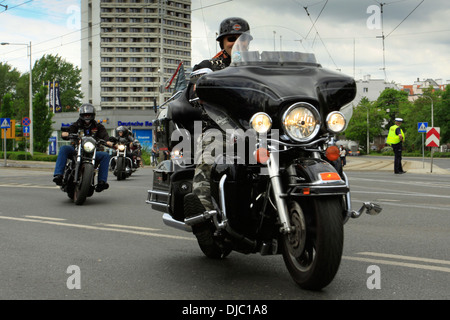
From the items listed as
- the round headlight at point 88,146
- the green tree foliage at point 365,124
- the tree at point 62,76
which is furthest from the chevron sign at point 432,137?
the tree at point 62,76

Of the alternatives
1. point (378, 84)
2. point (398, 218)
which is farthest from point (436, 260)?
point (378, 84)

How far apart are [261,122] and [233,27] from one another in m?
1.58

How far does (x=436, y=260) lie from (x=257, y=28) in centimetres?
246

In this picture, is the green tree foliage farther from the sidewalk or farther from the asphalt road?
the asphalt road

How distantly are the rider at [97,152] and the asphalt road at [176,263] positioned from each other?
1.50 meters

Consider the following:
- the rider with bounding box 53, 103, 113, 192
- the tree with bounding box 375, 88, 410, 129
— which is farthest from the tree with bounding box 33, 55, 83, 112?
the rider with bounding box 53, 103, 113, 192

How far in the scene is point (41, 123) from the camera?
1919 inches

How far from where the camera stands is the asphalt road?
4027 mm

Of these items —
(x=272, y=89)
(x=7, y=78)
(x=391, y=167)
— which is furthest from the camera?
(x=7, y=78)

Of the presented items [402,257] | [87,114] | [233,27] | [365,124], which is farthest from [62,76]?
[402,257]

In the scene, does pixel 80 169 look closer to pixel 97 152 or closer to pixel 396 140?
pixel 97 152

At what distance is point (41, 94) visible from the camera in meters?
47.5

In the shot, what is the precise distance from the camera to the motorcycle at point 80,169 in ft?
32.7

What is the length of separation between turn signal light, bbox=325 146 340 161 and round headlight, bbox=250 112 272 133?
18.6 inches
